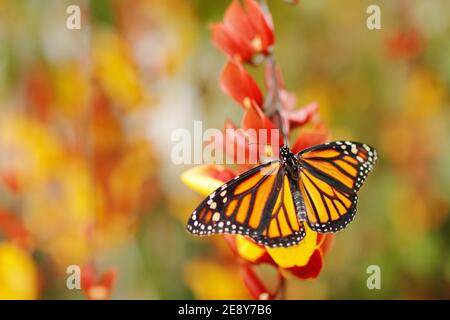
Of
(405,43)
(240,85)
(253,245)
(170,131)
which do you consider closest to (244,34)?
(240,85)

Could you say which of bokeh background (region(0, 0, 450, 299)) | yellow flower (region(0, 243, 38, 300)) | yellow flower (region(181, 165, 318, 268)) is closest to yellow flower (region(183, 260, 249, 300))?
bokeh background (region(0, 0, 450, 299))

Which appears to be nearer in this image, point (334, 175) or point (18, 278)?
point (334, 175)

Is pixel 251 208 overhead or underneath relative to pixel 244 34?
underneath

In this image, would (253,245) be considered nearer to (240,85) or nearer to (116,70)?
(240,85)

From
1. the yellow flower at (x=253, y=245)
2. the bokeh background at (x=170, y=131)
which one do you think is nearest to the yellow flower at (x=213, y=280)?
the bokeh background at (x=170, y=131)

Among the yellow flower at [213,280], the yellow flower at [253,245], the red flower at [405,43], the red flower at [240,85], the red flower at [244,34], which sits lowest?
the yellow flower at [213,280]

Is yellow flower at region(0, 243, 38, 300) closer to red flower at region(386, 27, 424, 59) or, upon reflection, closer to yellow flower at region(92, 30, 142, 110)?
yellow flower at region(92, 30, 142, 110)

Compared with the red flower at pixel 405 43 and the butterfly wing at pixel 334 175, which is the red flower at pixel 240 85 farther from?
the red flower at pixel 405 43
